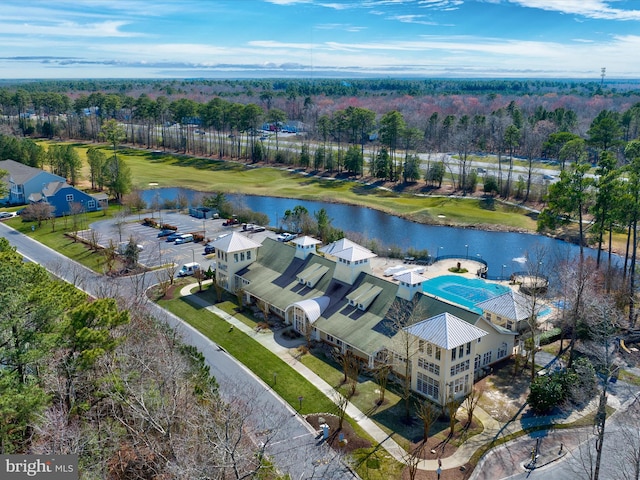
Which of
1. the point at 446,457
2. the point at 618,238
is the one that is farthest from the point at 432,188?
the point at 446,457

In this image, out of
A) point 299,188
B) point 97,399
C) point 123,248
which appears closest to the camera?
point 97,399

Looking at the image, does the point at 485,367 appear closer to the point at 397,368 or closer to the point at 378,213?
the point at 397,368

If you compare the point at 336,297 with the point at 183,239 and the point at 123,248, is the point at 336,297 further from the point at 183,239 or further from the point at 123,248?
the point at 183,239

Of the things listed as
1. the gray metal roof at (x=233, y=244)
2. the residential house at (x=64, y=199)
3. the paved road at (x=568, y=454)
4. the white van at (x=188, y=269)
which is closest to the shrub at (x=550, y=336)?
the paved road at (x=568, y=454)

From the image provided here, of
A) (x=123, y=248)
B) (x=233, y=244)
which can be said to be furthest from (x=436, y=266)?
(x=123, y=248)

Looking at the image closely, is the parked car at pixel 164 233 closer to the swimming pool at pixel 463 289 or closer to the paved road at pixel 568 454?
the swimming pool at pixel 463 289

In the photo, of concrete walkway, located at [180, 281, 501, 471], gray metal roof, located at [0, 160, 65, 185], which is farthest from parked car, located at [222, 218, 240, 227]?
concrete walkway, located at [180, 281, 501, 471]
